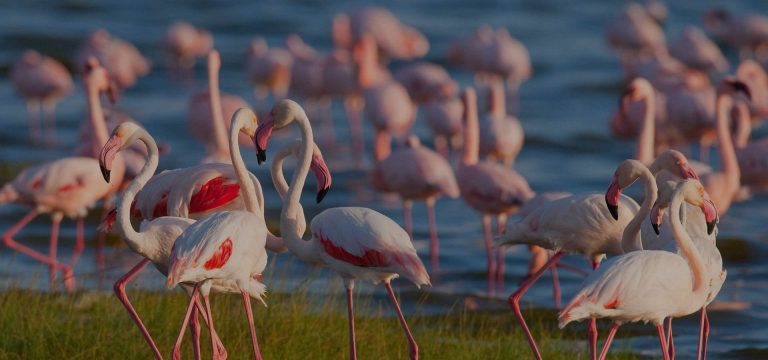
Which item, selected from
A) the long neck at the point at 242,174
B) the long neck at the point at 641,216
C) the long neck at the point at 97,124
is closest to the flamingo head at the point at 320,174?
the long neck at the point at 242,174

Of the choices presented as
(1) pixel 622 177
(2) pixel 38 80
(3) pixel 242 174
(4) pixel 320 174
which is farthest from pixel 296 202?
(2) pixel 38 80

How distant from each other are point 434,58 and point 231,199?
52.9ft

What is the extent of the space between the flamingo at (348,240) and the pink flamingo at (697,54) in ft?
40.8

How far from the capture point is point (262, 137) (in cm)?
671

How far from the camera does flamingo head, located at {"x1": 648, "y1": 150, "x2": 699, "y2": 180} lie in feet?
23.2

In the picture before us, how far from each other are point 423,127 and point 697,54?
3.47m

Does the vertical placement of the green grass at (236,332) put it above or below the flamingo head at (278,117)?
below

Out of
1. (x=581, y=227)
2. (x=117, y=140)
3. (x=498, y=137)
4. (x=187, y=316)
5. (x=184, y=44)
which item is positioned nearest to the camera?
(x=187, y=316)

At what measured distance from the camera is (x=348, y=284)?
676 cm

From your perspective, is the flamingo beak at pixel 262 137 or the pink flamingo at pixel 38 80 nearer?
the flamingo beak at pixel 262 137

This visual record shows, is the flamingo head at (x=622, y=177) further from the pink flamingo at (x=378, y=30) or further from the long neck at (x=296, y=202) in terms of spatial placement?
the pink flamingo at (x=378, y=30)

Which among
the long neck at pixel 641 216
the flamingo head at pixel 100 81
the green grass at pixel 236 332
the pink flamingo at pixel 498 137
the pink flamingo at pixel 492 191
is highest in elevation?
the long neck at pixel 641 216

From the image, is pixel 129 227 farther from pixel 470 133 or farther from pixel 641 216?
pixel 470 133

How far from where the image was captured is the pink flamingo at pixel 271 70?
18547mm
